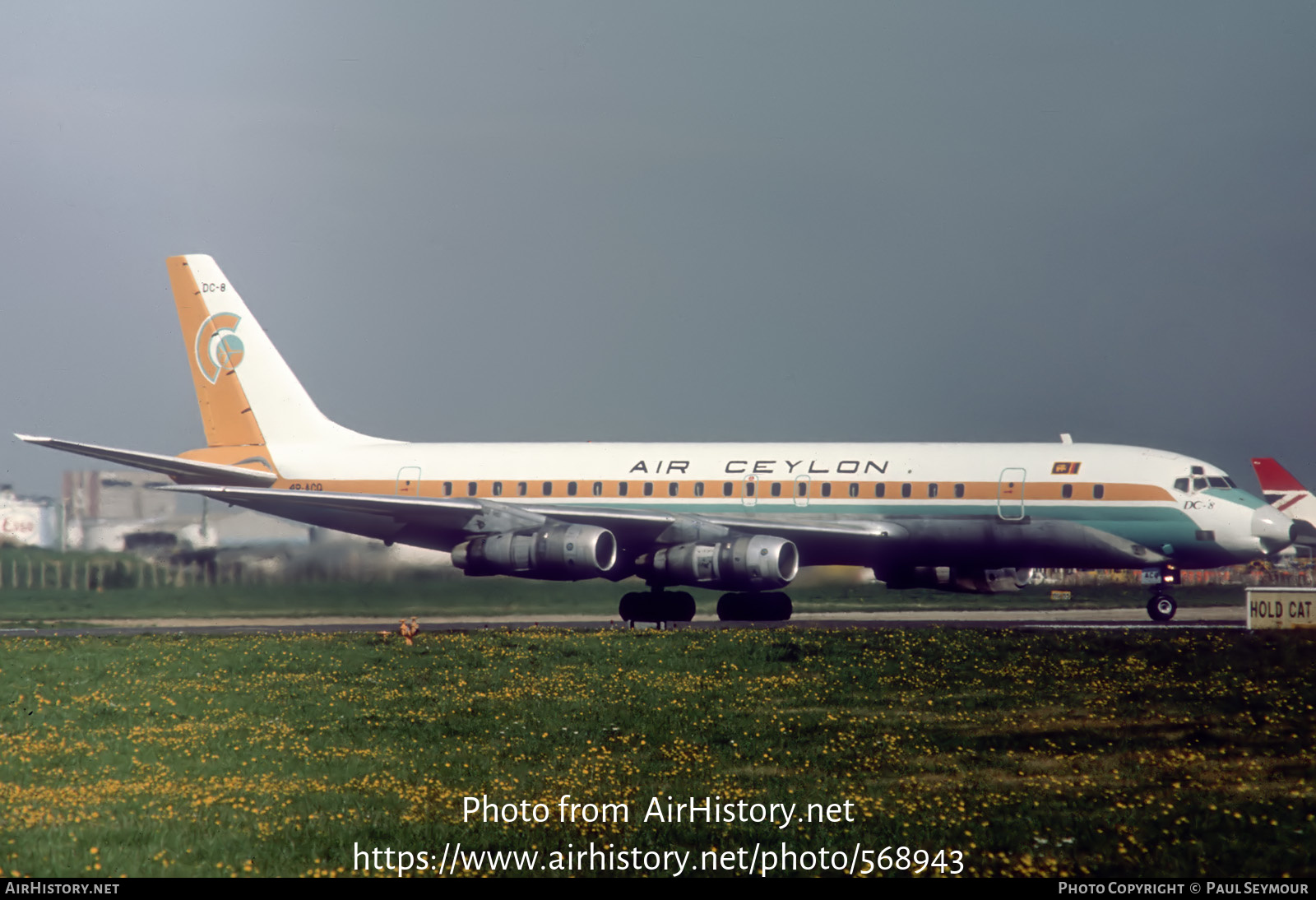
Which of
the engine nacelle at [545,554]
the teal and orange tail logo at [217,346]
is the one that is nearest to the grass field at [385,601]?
the engine nacelle at [545,554]

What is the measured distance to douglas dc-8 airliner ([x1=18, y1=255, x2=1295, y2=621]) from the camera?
31.1 meters

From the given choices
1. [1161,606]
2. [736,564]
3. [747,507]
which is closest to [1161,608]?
[1161,606]

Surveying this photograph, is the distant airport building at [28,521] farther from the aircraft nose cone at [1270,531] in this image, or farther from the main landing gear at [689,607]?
the aircraft nose cone at [1270,531]

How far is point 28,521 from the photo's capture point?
33.1 metres

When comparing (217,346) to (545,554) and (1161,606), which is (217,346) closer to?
(545,554)

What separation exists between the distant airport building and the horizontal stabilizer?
1.74m

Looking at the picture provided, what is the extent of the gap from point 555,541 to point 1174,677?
51.5 feet

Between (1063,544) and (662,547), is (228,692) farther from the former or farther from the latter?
(1063,544)

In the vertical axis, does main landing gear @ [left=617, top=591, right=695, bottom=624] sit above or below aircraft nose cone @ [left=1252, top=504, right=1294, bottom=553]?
below

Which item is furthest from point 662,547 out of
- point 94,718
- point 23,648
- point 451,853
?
point 451,853

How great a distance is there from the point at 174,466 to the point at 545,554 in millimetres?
10719

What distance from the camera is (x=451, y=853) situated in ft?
33.9

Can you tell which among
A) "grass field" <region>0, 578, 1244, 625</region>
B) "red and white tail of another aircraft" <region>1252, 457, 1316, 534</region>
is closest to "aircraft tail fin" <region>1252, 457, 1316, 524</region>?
"red and white tail of another aircraft" <region>1252, 457, 1316, 534</region>

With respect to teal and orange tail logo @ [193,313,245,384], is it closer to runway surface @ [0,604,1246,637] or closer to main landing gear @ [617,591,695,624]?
runway surface @ [0,604,1246,637]
